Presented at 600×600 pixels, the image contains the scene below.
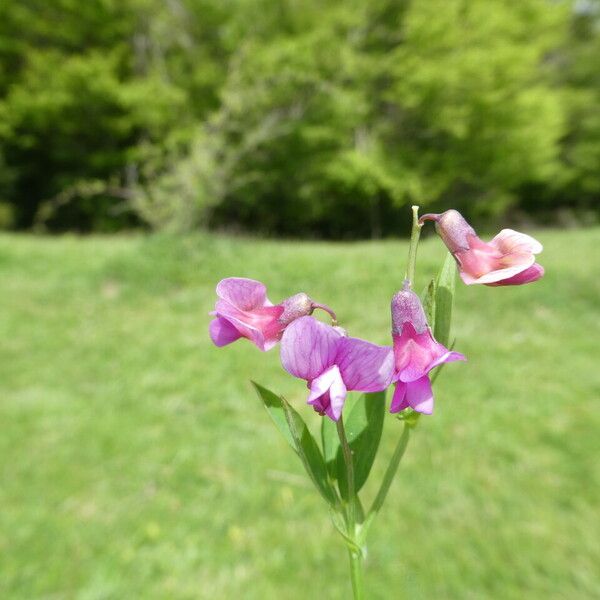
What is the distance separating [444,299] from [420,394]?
120mm

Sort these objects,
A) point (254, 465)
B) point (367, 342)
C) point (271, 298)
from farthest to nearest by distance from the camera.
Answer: point (271, 298)
point (254, 465)
point (367, 342)

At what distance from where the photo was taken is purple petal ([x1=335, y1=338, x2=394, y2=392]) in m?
0.49

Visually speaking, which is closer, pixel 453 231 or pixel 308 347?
pixel 308 347

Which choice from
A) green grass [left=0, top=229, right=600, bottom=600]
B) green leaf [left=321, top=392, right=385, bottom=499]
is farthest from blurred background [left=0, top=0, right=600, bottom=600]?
green leaf [left=321, top=392, right=385, bottom=499]

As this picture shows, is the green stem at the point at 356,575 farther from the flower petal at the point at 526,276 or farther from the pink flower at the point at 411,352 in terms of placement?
the flower petal at the point at 526,276

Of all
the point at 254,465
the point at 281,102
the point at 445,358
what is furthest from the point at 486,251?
the point at 281,102

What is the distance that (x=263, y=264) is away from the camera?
5.85m

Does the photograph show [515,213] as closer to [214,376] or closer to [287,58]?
[287,58]

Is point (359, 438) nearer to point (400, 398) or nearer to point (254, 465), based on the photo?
point (400, 398)

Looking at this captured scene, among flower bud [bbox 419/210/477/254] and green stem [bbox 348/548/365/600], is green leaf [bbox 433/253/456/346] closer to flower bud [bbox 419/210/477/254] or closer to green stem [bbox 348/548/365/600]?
flower bud [bbox 419/210/477/254]

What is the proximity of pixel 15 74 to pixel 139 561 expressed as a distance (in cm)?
1333

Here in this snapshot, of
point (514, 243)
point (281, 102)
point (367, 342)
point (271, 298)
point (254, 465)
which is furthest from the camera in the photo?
point (281, 102)

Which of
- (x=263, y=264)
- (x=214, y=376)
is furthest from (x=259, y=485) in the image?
(x=263, y=264)

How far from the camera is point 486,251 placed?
60 cm
